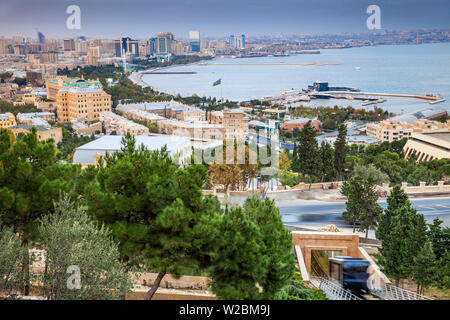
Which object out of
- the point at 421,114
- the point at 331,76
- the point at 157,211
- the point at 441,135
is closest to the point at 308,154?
the point at 157,211

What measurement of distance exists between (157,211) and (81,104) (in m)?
16.0

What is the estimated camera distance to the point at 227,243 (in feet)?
6.08

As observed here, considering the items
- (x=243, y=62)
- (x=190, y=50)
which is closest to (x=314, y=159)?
(x=190, y=50)

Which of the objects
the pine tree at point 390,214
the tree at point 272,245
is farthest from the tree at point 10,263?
the pine tree at point 390,214

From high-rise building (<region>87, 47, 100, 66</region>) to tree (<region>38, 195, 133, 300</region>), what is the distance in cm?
1941

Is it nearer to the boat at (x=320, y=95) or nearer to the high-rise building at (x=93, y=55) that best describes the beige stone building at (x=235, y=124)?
the high-rise building at (x=93, y=55)

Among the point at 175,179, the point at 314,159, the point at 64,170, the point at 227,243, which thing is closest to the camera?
the point at 227,243

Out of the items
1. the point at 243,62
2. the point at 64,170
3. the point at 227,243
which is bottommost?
the point at 227,243

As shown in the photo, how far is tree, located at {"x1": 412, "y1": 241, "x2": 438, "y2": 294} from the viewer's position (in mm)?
2922

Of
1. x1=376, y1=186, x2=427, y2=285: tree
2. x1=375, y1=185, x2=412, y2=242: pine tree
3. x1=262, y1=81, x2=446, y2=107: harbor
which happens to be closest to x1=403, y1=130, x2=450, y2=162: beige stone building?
x1=375, y1=185, x2=412, y2=242: pine tree

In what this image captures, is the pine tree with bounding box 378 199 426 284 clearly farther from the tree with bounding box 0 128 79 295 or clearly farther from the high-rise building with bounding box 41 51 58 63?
the high-rise building with bounding box 41 51 58 63

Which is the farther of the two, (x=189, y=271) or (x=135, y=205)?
(x=135, y=205)

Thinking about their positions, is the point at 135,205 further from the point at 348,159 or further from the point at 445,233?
the point at 348,159
